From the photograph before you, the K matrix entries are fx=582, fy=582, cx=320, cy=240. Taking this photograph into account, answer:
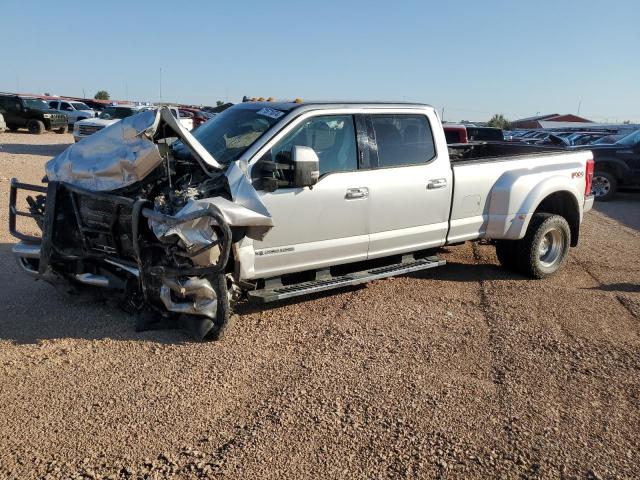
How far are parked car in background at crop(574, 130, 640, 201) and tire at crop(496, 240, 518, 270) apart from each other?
9.11 m

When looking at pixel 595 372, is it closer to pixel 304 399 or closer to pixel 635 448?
pixel 635 448

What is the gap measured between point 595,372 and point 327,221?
8.21ft

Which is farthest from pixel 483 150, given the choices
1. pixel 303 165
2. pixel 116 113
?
pixel 116 113

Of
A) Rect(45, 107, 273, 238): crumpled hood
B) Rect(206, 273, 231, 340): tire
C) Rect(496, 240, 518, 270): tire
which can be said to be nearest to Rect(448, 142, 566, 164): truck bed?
Rect(496, 240, 518, 270): tire

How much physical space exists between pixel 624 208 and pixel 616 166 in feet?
5.45

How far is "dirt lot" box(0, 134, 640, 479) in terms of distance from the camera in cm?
322

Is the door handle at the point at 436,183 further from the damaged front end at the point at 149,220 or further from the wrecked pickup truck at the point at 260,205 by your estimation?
the damaged front end at the point at 149,220

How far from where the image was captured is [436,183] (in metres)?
6.05

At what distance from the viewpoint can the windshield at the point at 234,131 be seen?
5156 mm

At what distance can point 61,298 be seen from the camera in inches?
219

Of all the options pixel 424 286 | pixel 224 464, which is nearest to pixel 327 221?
pixel 424 286

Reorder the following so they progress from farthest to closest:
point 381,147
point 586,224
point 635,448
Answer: point 586,224
point 381,147
point 635,448

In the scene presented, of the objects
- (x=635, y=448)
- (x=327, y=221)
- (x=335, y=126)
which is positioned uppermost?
(x=335, y=126)

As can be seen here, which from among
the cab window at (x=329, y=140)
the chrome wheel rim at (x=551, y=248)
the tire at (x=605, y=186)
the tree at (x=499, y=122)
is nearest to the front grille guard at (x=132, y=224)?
the cab window at (x=329, y=140)
